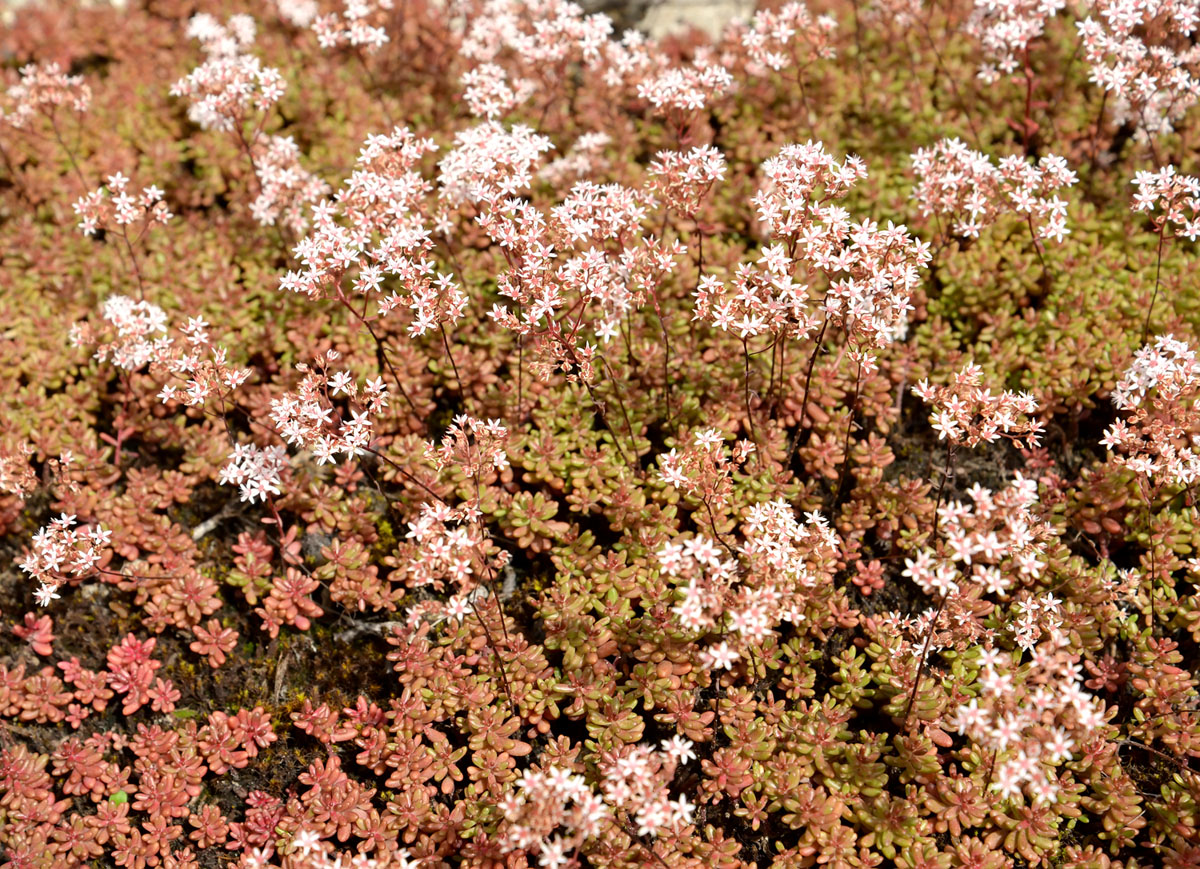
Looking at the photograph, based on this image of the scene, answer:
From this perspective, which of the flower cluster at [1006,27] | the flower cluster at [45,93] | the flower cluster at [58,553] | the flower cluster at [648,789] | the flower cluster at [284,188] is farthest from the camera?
the flower cluster at [45,93]

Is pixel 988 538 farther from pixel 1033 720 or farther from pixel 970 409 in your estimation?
pixel 970 409

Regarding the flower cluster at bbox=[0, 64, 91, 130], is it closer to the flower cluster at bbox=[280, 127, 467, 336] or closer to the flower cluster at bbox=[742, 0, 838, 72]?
the flower cluster at bbox=[280, 127, 467, 336]

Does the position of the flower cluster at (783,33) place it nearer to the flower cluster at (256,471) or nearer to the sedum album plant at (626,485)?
the sedum album plant at (626,485)

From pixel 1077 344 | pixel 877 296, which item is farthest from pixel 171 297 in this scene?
pixel 1077 344

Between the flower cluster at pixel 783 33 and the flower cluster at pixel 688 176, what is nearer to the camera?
the flower cluster at pixel 688 176

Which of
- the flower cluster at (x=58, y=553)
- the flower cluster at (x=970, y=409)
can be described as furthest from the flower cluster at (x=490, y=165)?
the flower cluster at (x=58, y=553)

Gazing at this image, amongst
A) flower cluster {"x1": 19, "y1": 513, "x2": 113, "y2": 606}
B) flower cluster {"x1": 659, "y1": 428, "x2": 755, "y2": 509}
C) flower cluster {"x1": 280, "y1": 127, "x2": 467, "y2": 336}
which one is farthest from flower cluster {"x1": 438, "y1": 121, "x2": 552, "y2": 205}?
flower cluster {"x1": 19, "y1": 513, "x2": 113, "y2": 606}

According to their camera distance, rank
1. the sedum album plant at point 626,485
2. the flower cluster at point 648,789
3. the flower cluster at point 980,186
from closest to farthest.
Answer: the flower cluster at point 648,789, the sedum album plant at point 626,485, the flower cluster at point 980,186
